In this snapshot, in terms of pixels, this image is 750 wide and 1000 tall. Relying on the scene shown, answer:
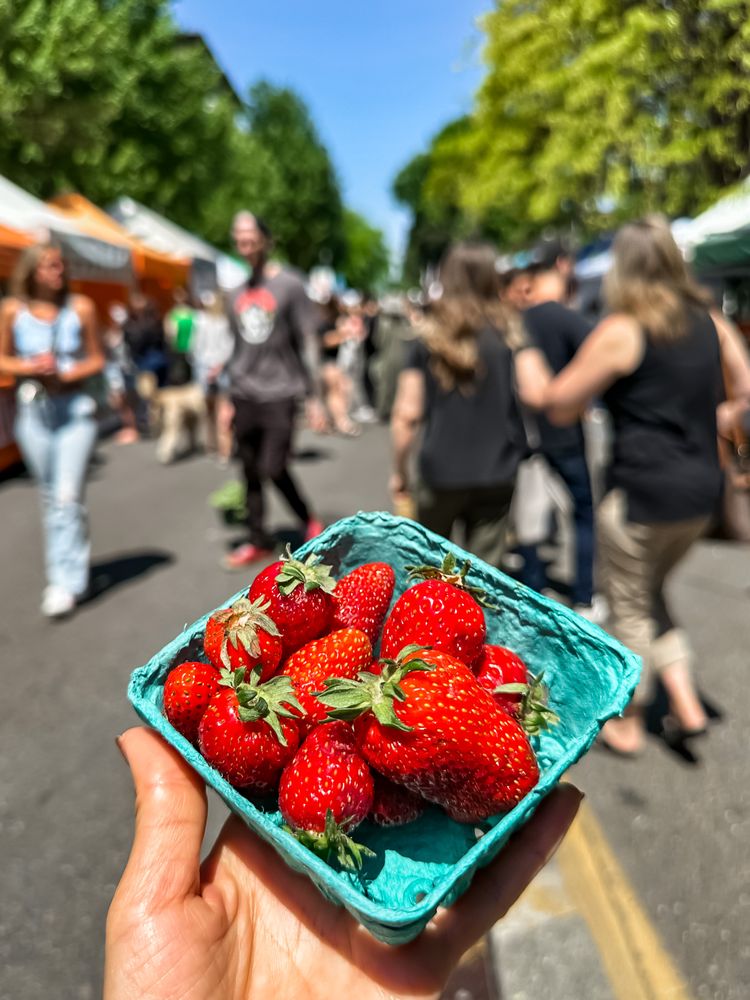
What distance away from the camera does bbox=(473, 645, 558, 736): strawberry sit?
3.93 ft

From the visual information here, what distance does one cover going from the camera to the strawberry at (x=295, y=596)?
1180 millimetres

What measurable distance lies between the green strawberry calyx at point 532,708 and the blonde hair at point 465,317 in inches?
66.8

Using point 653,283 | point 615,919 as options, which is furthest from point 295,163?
point 615,919

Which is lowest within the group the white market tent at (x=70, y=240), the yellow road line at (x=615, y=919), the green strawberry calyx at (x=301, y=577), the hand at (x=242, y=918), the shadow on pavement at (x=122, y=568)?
the yellow road line at (x=615, y=919)

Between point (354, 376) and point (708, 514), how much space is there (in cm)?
1115

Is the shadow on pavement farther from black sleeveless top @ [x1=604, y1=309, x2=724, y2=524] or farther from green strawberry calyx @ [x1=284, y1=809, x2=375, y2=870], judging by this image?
green strawberry calyx @ [x1=284, y1=809, x2=375, y2=870]

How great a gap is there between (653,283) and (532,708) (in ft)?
5.68

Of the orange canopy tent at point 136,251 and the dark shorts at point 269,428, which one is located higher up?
the orange canopy tent at point 136,251

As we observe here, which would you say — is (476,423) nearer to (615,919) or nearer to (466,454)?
(466,454)

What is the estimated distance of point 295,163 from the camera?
47.7 m

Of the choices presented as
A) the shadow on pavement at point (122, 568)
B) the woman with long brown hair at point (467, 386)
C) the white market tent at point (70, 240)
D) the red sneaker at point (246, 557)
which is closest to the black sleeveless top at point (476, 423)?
the woman with long brown hair at point (467, 386)

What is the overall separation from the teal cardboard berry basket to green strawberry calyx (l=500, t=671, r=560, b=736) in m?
0.06

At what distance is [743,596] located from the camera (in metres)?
4.30

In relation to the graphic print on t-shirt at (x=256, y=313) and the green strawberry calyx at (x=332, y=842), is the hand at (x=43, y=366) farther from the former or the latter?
the green strawberry calyx at (x=332, y=842)
